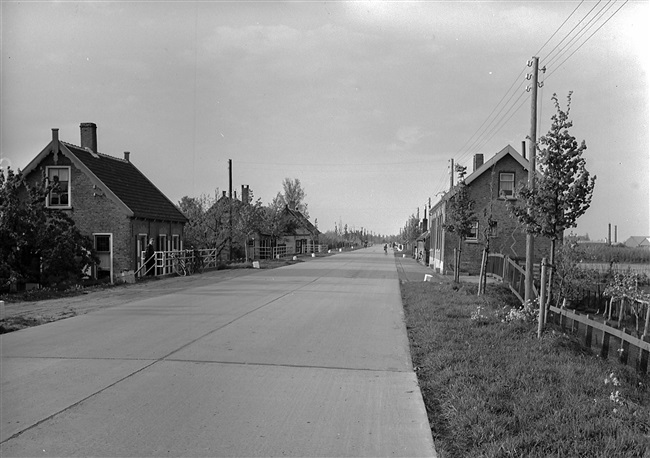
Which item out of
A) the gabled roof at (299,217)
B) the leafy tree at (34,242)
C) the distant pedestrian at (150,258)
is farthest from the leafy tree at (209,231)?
the gabled roof at (299,217)

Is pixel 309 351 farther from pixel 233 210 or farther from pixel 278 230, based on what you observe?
pixel 278 230

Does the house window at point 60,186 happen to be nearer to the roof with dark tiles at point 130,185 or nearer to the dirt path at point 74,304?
the roof with dark tiles at point 130,185

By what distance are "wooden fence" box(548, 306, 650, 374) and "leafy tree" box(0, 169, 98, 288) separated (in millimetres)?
16660

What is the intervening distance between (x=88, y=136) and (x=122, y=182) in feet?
11.2

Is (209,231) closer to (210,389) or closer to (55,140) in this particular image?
(55,140)

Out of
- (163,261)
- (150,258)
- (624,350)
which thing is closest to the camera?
(624,350)

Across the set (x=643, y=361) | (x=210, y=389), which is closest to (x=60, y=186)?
(x=210, y=389)

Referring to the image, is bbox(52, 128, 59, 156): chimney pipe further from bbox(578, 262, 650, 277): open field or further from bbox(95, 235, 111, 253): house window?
bbox(578, 262, 650, 277): open field

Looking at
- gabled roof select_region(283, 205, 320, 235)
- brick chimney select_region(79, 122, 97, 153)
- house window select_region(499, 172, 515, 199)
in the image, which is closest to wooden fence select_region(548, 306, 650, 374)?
house window select_region(499, 172, 515, 199)

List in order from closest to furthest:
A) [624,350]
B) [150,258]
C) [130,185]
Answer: [624,350], [150,258], [130,185]

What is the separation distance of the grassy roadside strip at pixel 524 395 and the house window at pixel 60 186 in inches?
836

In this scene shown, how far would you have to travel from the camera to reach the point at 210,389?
6199 millimetres

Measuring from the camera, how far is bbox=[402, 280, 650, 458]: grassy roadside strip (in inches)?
180

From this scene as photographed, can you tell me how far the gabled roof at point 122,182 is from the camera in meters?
25.3
